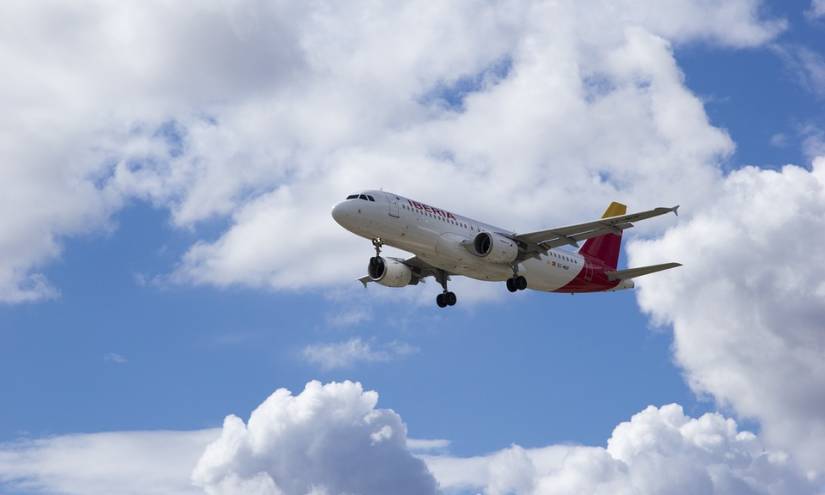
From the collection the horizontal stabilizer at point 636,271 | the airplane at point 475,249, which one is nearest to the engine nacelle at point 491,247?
the airplane at point 475,249

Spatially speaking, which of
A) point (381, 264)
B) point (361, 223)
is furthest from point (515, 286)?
point (361, 223)

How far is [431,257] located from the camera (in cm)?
6500

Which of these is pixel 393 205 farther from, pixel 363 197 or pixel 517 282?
pixel 517 282

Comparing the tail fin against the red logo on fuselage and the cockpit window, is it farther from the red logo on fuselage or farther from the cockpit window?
the cockpit window

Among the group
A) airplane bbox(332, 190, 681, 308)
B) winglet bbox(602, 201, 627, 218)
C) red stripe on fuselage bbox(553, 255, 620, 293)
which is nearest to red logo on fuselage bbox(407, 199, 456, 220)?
airplane bbox(332, 190, 681, 308)

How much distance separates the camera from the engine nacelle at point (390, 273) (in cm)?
6900

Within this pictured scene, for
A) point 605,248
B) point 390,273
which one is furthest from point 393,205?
point 605,248

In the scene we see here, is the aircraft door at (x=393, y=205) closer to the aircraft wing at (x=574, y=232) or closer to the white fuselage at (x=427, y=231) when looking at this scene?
the white fuselage at (x=427, y=231)

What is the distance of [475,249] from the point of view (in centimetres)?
6525

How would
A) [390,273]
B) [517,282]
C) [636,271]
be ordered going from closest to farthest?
1. [517,282]
2. [390,273]
3. [636,271]

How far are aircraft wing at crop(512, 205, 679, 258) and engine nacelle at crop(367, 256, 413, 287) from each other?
28.1 ft

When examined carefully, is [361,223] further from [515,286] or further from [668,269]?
[668,269]

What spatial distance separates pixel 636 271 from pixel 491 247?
13769 mm

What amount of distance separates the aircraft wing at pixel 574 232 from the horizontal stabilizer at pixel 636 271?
20.7 ft
